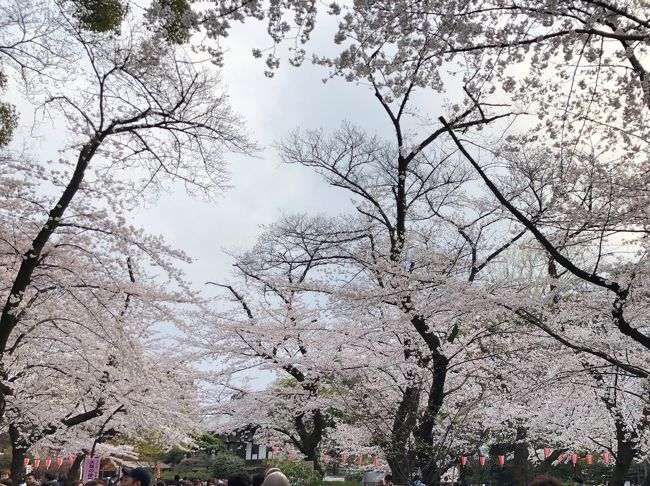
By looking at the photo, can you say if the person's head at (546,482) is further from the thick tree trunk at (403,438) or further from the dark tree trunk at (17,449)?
the dark tree trunk at (17,449)

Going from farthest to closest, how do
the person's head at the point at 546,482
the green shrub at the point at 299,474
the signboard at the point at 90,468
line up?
the signboard at the point at 90,468
the green shrub at the point at 299,474
the person's head at the point at 546,482

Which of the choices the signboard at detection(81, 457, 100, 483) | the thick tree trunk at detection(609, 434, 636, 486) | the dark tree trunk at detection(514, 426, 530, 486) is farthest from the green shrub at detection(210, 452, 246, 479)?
the thick tree trunk at detection(609, 434, 636, 486)

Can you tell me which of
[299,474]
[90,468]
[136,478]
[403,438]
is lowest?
[299,474]

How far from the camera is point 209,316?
1575cm

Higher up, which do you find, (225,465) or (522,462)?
(225,465)

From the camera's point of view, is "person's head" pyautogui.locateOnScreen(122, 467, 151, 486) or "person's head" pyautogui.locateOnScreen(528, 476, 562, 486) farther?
"person's head" pyautogui.locateOnScreen(122, 467, 151, 486)

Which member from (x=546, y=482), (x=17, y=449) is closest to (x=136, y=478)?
(x=546, y=482)

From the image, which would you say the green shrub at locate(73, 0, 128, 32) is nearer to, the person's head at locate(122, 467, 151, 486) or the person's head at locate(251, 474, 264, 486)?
the person's head at locate(122, 467, 151, 486)

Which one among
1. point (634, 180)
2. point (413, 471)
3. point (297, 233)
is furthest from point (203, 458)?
point (634, 180)

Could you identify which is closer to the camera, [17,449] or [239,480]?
[239,480]

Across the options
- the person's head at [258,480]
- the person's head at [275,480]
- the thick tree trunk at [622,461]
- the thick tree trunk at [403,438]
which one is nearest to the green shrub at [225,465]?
the thick tree trunk at [403,438]

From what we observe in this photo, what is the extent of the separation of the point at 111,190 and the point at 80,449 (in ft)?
36.5

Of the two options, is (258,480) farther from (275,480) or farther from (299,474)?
(299,474)

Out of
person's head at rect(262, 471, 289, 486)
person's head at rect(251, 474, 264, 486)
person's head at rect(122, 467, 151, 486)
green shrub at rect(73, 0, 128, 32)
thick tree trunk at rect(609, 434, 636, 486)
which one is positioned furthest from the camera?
thick tree trunk at rect(609, 434, 636, 486)
